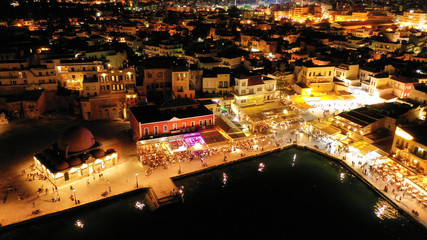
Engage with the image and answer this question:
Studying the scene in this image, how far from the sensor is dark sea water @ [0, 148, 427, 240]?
29.2 m

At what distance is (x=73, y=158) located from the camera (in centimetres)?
3500

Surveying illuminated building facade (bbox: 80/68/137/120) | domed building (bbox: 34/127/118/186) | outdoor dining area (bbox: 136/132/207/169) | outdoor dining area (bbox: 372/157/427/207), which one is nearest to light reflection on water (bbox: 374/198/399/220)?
outdoor dining area (bbox: 372/157/427/207)

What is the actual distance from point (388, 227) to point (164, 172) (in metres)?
24.3

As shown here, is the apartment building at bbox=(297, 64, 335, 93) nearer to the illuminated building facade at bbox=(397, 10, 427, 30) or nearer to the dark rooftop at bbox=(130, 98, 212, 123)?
the dark rooftop at bbox=(130, 98, 212, 123)

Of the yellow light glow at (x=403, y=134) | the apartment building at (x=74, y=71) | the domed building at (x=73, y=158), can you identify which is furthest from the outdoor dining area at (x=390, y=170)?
the apartment building at (x=74, y=71)

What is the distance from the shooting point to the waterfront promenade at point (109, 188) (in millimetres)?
30547

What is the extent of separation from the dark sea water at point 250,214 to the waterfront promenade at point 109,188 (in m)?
0.92

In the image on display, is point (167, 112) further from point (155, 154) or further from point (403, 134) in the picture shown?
point (403, 134)

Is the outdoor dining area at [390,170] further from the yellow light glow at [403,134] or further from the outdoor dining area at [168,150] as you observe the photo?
the outdoor dining area at [168,150]

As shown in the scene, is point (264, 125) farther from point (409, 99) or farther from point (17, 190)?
point (17, 190)

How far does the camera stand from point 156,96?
175 feet

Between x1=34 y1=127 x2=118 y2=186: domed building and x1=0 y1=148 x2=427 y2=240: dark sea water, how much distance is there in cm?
518

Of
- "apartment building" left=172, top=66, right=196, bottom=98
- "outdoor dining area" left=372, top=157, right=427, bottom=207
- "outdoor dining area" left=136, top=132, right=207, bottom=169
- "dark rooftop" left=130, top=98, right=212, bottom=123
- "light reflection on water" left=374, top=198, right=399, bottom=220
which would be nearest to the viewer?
"light reflection on water" left=374, top=198, right=399, bottom=220

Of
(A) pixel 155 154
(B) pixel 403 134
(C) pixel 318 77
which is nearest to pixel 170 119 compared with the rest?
(A) pixel 155 154
